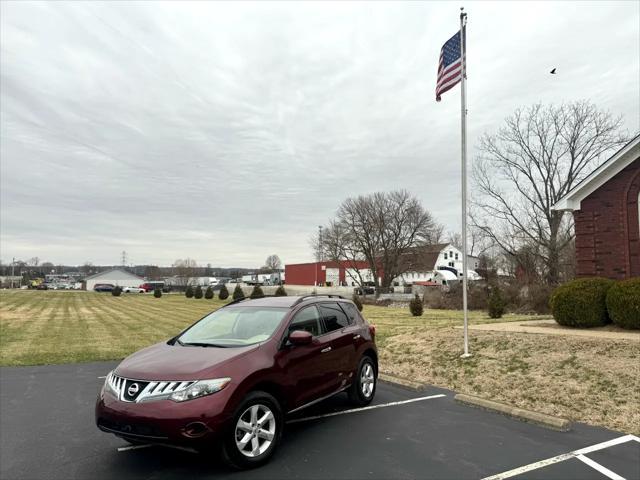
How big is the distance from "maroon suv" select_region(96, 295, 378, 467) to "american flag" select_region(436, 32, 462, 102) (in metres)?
6.99

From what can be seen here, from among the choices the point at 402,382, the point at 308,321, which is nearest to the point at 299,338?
the point at 308,321

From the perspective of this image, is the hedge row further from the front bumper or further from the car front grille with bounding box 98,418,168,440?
the car front grille with bounding box 98,418,168,440

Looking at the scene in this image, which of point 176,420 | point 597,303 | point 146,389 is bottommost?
point 176,420

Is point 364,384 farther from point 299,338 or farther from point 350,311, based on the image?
point 299,338

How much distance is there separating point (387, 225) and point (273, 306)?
2176 inches

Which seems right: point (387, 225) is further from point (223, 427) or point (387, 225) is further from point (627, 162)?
point (223, 427)

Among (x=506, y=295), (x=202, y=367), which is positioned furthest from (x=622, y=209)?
(x=506, y=295)

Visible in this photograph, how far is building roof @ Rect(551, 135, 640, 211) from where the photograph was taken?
13516mm

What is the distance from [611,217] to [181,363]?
45.6 ft

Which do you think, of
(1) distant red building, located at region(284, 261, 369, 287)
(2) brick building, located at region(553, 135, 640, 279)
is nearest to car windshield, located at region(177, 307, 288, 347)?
(2) brick building, located at region(553, 135, 640, 279)

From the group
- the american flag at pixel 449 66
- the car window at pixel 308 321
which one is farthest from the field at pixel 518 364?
the american flag at pixel 449 66

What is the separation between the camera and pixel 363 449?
5.02m

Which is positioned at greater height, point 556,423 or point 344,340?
point 344,340

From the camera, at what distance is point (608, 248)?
13.8 m
